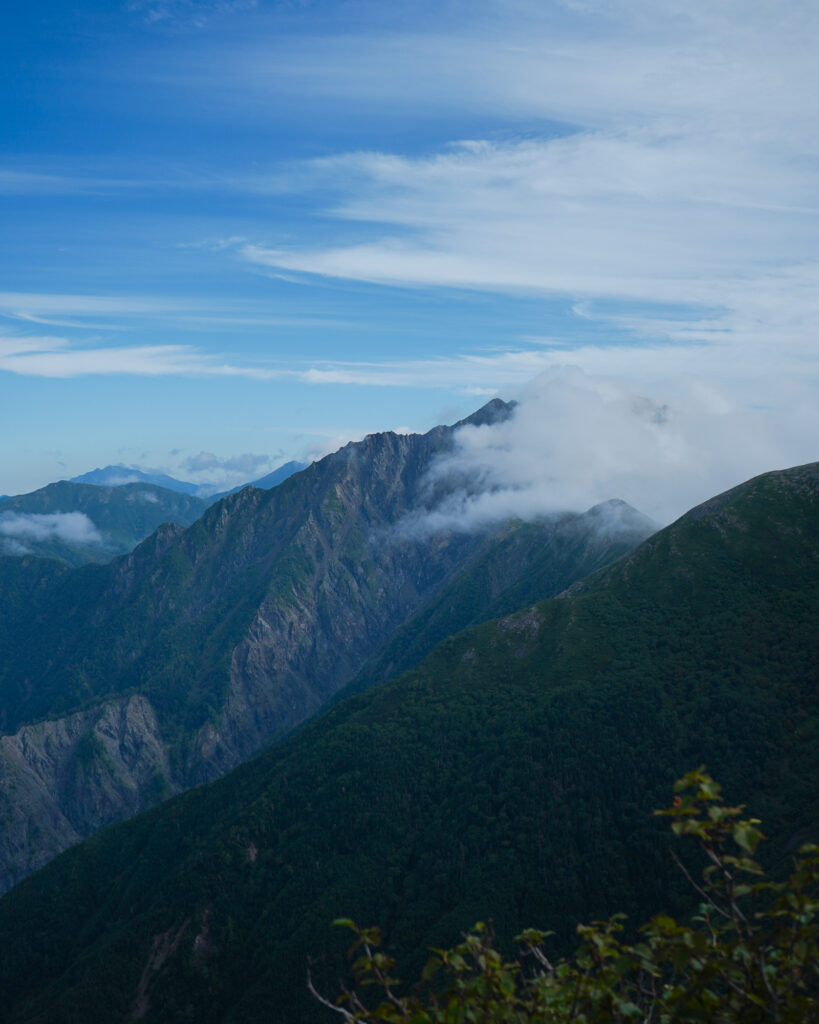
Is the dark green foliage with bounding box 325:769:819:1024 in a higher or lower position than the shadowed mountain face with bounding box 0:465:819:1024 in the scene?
higher

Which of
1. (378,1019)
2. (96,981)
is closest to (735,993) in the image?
(378,1019)

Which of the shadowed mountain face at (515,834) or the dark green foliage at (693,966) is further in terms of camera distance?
the shadowed mountain face at (515,834)

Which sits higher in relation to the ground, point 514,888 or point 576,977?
point 576,977

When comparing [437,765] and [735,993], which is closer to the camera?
[735,993]

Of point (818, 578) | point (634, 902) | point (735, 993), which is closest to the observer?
point (735, 993)

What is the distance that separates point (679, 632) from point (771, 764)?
168 feet

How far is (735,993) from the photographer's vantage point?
44.7 feet

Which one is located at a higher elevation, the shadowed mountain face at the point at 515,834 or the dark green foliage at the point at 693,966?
the dark green foliage at the point at 693,966

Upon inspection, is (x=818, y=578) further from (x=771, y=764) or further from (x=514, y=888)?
(x=514, y=888)

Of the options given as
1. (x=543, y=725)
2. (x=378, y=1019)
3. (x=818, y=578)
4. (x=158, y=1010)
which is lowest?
(x=158, y=1010)

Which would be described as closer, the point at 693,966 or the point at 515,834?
the point at 693,966

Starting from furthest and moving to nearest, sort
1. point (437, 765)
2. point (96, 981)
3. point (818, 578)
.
A: point (437, 765) → point (818, 578) → point (96, 981)

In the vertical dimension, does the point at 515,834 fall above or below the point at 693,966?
below

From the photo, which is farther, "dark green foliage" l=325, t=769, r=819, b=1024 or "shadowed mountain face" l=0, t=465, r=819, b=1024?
"shadowed mountain face" l=0, t=465, r=819, b=1024
